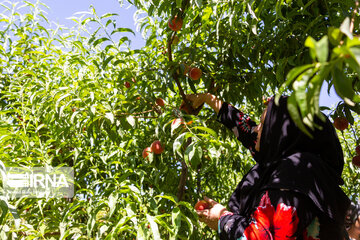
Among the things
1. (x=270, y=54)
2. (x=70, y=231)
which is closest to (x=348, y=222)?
(x=270, y=54)

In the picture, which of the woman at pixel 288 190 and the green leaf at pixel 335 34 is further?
the woman at pixel 288 190

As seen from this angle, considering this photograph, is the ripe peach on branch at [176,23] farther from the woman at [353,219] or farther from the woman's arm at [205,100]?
the woman at [353,219]

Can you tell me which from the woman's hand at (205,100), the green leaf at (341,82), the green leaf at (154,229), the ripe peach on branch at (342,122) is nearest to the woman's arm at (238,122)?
the woman's hand at (205,100)

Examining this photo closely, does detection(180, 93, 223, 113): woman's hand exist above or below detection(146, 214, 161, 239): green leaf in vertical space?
above

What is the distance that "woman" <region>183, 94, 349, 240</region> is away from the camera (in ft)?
3.52

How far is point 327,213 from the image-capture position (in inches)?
43.4

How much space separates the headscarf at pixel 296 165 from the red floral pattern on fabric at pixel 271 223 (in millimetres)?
59

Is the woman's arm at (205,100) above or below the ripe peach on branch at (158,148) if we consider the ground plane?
above

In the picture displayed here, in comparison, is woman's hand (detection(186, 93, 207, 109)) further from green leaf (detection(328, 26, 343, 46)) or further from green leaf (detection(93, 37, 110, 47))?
green leaf (detection(328, 26, 343, 46))

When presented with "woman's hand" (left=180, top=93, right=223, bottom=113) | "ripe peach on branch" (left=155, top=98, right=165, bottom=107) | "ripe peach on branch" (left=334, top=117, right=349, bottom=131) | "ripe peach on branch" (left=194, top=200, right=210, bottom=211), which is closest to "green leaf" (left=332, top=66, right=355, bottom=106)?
"ripe peach on branch" (left=194, top=200, right=210, bottom=211)

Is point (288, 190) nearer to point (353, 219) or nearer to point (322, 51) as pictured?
point (353, 219)

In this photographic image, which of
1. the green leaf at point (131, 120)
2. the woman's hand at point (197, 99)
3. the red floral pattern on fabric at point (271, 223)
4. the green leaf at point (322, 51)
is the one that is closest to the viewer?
the green leaf at point (322, 51)

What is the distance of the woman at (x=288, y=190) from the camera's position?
3.52 ft

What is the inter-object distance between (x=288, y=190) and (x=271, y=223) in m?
0.11
